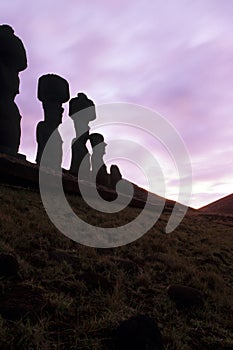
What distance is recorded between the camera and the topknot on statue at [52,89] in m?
37.9

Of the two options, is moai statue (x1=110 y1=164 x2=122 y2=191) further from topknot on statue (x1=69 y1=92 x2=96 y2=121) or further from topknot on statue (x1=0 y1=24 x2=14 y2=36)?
topknot on statue (x1=0 y1=24 x2=14 y2=36)

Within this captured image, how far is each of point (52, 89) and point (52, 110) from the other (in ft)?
8.58

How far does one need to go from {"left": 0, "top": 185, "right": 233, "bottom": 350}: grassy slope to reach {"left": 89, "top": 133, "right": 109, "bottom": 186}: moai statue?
96.0ft

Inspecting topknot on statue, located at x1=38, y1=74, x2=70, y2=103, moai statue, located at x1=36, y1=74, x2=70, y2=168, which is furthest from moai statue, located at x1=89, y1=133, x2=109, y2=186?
topknot on statue, located at x1=38, y1=74, x2=70, y2=103

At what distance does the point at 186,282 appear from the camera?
939 centimetres

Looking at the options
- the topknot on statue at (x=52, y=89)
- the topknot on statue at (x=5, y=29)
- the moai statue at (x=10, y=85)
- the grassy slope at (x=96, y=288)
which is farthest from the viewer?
the topknot on statue at (x=52, y=89)

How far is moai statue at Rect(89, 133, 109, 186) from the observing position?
140 feet

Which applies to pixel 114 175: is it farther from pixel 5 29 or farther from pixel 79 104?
pixel 5 29

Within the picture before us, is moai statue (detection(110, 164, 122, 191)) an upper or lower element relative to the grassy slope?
upper

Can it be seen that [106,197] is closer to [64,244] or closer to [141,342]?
[64,244]

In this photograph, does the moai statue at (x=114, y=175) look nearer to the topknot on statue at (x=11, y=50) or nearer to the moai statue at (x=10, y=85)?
the moai statue at (x=10, y=85)

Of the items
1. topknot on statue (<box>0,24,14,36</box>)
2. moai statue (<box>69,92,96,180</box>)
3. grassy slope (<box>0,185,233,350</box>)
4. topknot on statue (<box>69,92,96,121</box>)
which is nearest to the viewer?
grassy slope (<box>0,185,233,350</box>)

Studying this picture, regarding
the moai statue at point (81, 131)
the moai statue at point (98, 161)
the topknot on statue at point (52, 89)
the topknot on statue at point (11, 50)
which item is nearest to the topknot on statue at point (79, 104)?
the moai statue at point (81, 131)

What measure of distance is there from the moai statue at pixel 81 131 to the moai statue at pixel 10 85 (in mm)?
10748
